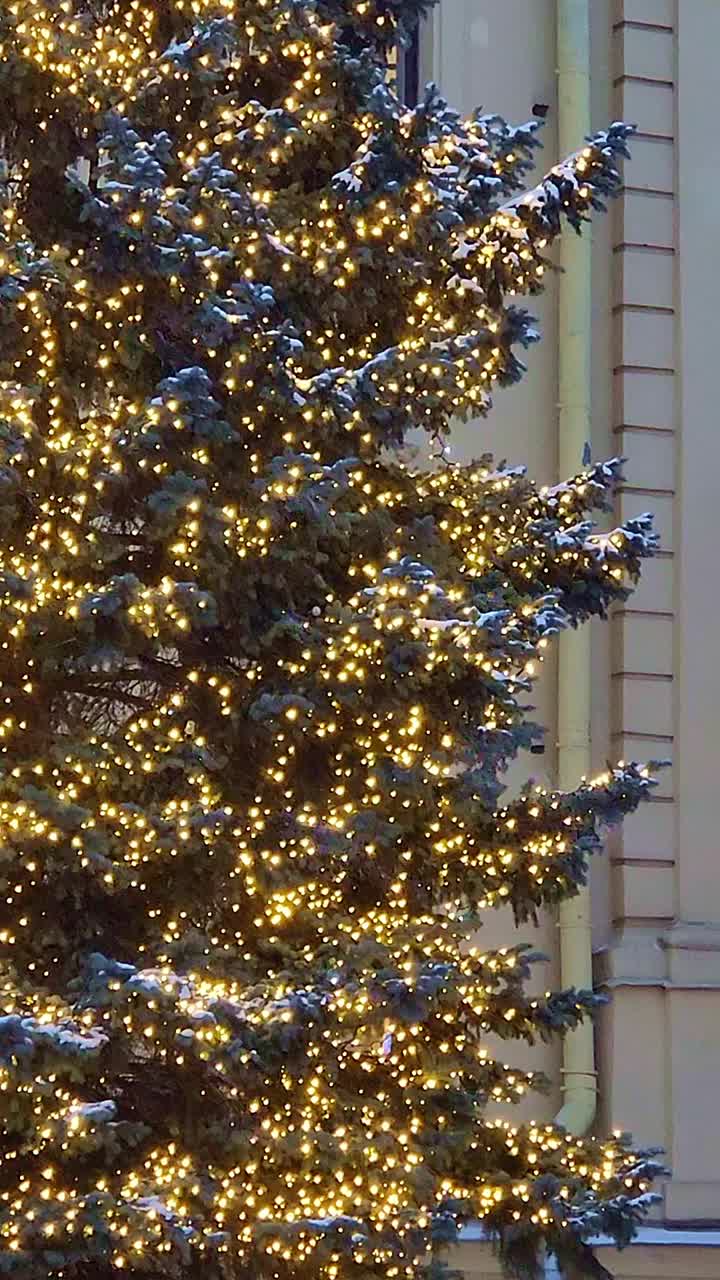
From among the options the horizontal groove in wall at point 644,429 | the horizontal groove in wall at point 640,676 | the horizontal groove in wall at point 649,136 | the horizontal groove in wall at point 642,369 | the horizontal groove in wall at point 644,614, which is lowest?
the horizontal groove in wall at point 640,676

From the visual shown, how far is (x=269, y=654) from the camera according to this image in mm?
5910

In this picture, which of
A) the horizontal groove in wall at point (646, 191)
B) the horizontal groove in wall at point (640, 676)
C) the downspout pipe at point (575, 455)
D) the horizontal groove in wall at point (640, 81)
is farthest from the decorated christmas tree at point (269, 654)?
the horizontal groove in wall at point (640, 81)

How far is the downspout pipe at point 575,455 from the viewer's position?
8.66 metres

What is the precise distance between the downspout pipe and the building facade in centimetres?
7

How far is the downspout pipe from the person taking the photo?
28.4 feet

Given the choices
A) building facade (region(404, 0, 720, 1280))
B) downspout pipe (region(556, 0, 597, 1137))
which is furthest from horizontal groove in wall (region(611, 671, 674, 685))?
downspout pipe (region(556, 0, 597, 1137))

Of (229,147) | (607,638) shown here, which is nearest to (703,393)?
(607,638)

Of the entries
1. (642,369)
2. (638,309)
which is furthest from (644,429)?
(638,309)

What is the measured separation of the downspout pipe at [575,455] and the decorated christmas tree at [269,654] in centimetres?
246

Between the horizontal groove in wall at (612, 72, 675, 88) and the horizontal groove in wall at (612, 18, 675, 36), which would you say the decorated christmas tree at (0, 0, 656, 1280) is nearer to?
the horizontal groove in wall at (612, 72, 675, 88)

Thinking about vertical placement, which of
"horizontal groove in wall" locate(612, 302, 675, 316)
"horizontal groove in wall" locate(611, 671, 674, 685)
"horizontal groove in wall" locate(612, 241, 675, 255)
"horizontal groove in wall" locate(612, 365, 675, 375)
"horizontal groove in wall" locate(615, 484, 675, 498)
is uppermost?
"horizontal groove in wall" locate(612, 241, 675, 255)

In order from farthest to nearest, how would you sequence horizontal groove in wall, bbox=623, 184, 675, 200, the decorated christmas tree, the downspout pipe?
1. horizontal groove in wall, bbox=623, 184, 675, 200
2. the downspout pipe
3. the decorated christmas tree

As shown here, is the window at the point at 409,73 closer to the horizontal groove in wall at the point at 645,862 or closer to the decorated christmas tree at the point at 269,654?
the decorated christmas tree at the point at 269,654

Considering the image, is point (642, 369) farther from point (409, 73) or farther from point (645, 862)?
point (645, 862)
